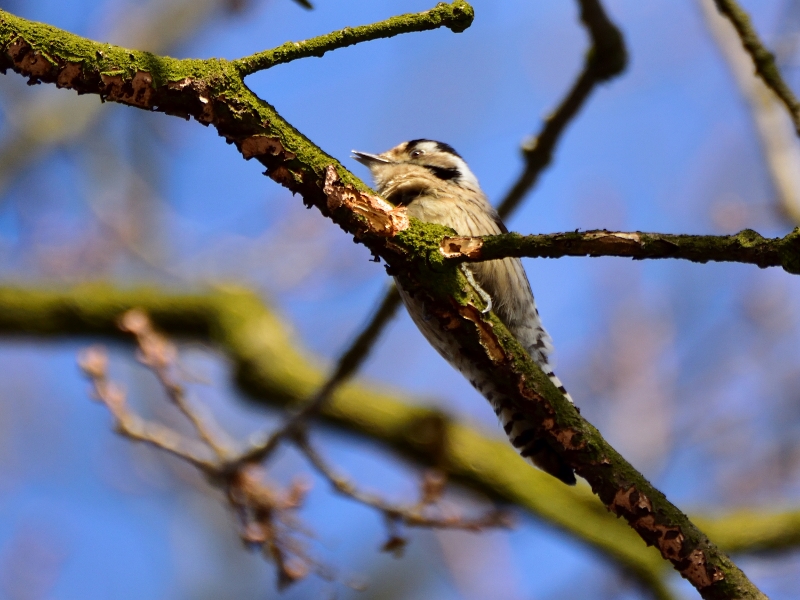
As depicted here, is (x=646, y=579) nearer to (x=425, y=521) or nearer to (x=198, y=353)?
(x=425, y=521)

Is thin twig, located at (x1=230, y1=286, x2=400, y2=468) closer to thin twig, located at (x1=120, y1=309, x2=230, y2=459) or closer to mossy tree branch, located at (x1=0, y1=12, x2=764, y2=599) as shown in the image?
thin twig, located at (x1=120, y1=309, x2=230, y2=459)

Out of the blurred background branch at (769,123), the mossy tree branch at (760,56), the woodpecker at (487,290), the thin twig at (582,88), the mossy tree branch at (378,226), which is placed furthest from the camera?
the blurred background branch at (769,123)

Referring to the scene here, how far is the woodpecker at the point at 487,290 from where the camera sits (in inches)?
145

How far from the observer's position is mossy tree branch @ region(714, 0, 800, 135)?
3262 mm

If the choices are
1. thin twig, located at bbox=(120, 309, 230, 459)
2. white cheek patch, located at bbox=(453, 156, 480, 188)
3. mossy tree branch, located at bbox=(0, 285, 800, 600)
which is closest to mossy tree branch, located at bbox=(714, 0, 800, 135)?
white cheek patch, located at bbox=(453, 156, 480, 188)

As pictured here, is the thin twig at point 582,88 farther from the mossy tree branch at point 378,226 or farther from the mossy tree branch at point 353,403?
the mossy tree branch at point 378,226

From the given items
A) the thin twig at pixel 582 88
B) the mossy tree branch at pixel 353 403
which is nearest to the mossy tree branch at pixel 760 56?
the thin twig at pixel 582 88

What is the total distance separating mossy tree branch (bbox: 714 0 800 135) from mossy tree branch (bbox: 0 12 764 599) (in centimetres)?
162

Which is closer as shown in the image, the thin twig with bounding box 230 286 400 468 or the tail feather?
the tail feather

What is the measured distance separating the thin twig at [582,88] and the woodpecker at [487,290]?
0.90 ft

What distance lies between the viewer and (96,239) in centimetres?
819

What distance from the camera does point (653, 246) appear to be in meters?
2.08

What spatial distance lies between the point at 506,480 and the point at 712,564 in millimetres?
2723

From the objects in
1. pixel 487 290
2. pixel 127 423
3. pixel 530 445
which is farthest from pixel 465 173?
pixel 127 423
